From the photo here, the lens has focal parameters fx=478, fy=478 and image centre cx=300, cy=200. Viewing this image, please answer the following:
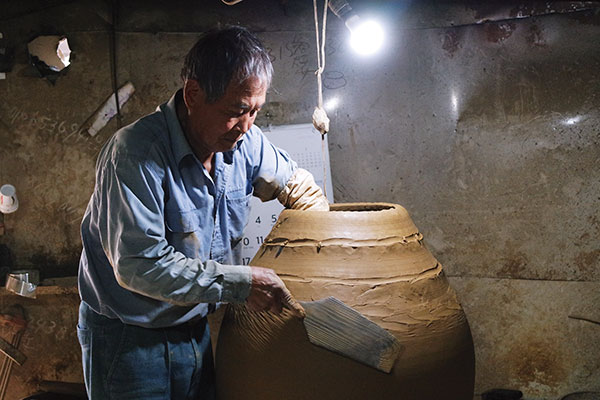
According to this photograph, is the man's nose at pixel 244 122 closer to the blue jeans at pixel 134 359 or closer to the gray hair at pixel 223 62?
the gray hair at pixel 223 62

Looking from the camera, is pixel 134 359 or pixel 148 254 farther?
pixel 134 359

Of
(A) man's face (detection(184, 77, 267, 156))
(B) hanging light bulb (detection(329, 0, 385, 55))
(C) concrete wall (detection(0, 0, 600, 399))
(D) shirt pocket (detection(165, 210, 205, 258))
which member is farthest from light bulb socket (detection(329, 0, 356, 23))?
(D) shirt pocket (detection(165, 210, 205, 258))

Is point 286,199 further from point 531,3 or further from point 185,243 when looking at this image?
point 531,3

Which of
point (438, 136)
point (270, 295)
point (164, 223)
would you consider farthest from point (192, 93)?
point (438, 136)

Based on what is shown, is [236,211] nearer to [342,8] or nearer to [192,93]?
[192,93]

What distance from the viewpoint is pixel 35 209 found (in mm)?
2775

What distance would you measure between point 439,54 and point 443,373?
6.20 feet

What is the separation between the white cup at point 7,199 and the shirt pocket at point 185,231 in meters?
1.72

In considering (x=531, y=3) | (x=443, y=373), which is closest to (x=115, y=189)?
(x=443, y=373)

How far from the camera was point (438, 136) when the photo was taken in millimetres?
2699

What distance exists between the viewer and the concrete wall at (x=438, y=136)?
2592mm

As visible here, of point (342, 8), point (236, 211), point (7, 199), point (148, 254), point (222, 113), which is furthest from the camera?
point (7, 199)

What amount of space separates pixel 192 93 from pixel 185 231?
0.42 m

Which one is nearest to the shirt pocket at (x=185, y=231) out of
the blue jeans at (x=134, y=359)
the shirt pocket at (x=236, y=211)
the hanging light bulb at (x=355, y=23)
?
the shirt pocket at (x=236, y=211)
